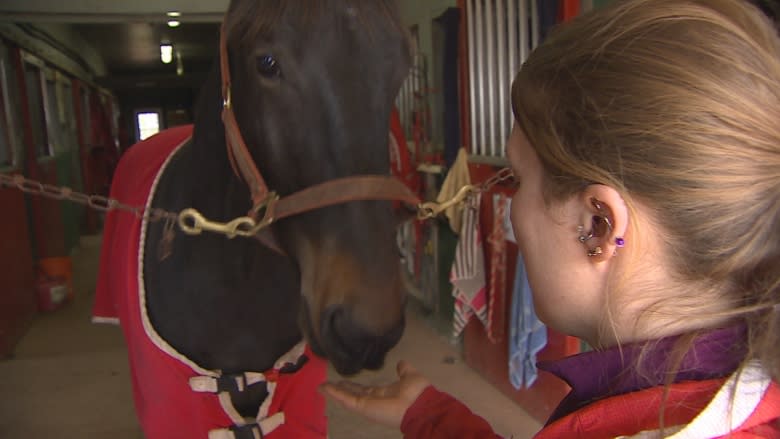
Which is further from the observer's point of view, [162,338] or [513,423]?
[513,423]

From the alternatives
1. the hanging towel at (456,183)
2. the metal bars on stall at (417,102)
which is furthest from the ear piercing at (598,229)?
the metal bars on stall at (417,102)

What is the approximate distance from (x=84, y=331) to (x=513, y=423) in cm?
275

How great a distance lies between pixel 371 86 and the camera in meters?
1.06

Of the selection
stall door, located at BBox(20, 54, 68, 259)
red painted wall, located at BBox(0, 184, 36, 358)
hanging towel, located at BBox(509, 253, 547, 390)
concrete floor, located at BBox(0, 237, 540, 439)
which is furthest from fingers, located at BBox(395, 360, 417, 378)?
stall door, located at BBox(20, 54, 68, 259)

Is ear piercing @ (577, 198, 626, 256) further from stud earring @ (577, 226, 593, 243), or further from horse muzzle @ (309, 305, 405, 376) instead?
horse muzzle @ (309, 305, 405, 376)

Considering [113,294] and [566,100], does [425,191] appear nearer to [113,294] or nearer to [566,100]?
[113,294]

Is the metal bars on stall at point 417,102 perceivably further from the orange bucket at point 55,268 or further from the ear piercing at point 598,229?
the ear piercing at point 598,229

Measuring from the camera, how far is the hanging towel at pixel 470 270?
2.75 m

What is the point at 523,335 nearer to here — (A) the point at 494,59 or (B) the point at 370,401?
(A) the point at 494,59

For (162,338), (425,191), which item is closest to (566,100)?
(162,338)

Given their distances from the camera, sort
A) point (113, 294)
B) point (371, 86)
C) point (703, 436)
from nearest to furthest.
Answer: point (703, 436), point (371, 86), point (113, 294)

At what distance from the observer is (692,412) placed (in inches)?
19.5

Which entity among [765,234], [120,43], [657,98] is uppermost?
[120,43]

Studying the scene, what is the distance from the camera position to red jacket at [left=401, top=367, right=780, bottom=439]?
1.57ft
